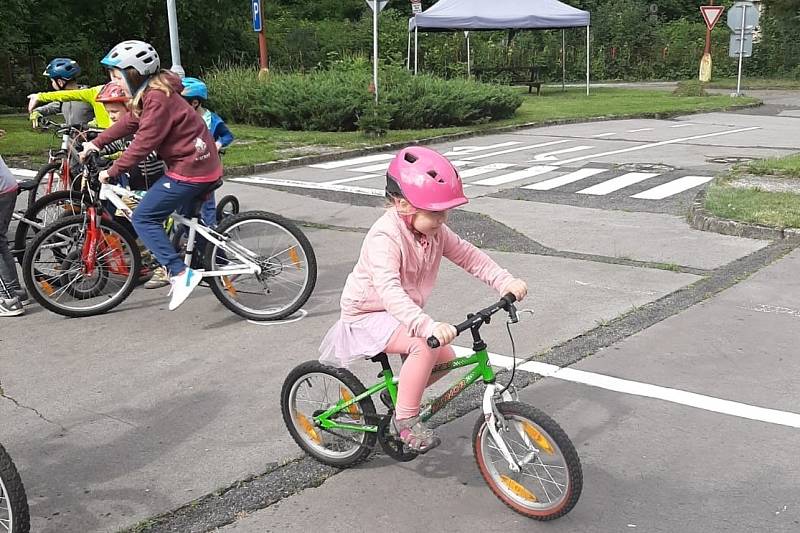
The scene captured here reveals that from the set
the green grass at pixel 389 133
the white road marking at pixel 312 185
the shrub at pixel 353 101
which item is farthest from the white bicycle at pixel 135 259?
the shrub at pixel 353 101

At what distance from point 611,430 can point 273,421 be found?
5.71 ft

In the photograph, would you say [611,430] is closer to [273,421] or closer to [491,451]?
[491,451]

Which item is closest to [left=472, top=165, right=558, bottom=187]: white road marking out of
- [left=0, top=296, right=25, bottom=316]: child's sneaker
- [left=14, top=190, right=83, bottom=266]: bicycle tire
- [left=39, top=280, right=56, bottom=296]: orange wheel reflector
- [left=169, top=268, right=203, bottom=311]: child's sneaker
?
[left=14, top=190, right=83, bottom=266]: bicycle tire

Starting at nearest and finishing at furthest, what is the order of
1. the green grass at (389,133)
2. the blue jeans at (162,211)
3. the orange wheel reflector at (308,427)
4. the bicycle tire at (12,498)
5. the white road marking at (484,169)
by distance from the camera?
the bicycle tire at (12,498) → the orange wheel reflector at (308,427) → the blue jeans at (162,211) → the white road marking at (484,169) → the green grass at (389,133)

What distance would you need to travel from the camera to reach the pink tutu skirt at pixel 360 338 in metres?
3.80

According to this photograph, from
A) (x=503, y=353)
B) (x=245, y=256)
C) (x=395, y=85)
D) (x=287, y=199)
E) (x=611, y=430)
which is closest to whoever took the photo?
(x=611, y=430)

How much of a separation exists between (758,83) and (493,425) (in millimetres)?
39397

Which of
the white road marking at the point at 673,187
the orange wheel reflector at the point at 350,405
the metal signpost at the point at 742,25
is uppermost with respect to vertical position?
the metal signpost at the point at 742,25

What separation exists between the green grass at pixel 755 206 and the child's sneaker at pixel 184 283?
5.84 meters

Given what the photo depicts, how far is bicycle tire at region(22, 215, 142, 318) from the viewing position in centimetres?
666

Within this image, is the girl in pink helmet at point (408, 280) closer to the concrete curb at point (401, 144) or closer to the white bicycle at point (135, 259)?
the white bicycle at point (135, 259)

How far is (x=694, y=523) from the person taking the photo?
3.71 m

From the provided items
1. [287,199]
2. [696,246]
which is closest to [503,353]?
[696,246]

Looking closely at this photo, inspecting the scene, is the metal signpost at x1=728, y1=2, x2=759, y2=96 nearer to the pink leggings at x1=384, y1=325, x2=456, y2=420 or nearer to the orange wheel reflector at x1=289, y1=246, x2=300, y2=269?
the orange wheel reflector at x1=289, y1=246, x2=300, y2=269
